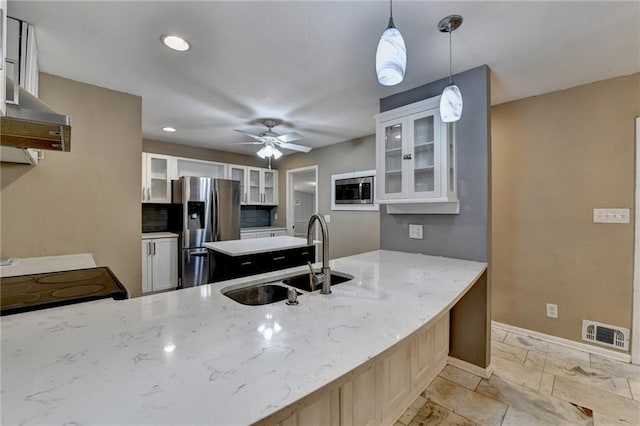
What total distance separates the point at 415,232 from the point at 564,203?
1.36 metres

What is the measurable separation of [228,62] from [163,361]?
2042 mm

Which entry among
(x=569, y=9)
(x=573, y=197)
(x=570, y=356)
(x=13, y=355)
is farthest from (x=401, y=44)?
(x=570, y=356)

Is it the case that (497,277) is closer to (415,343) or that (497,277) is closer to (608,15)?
(415,343)

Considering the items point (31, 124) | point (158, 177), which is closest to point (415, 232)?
point (31, 124)

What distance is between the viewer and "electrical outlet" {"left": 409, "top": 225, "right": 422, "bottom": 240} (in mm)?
2398

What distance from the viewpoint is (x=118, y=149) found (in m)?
2.46

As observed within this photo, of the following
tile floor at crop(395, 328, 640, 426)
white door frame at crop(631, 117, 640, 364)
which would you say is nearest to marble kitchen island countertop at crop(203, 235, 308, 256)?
tile floor at crop(395, 328, 640, 426)

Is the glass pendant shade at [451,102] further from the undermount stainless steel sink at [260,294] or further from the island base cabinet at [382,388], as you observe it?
the undermount stainless steel sink at [260,294]

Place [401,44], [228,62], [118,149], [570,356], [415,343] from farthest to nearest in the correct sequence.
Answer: [118,149] < [570,356] < [228,62] < [415,343] < [401,44]

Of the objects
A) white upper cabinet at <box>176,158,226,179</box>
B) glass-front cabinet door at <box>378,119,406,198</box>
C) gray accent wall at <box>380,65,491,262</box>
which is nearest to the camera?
gray accent wall at <box>380,65,491,262</box>

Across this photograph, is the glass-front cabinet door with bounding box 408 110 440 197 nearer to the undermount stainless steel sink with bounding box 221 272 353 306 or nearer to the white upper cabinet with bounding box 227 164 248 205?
the undermount stainless steel sink with bounding box 221 272 353 306

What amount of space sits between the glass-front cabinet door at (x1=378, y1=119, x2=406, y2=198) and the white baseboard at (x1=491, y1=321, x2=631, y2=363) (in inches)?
72.4

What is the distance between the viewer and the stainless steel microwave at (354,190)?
4.08m

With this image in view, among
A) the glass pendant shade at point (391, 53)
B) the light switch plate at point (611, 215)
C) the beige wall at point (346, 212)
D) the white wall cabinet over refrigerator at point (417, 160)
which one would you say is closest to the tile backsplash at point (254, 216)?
the beige wall at point (346, 212)
